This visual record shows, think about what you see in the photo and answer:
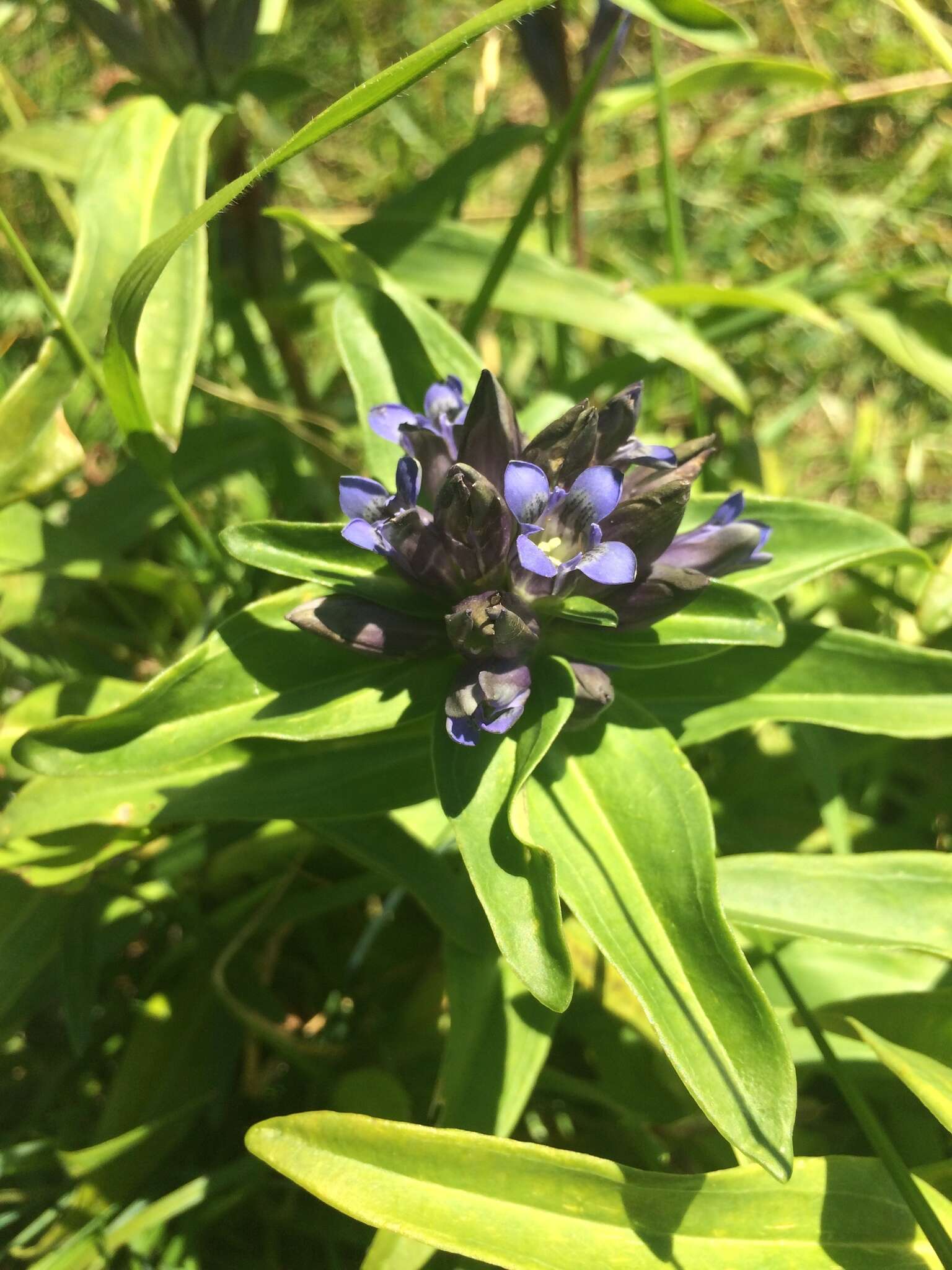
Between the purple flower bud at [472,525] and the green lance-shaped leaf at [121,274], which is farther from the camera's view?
the green lance-shaped leaf at [121,274]

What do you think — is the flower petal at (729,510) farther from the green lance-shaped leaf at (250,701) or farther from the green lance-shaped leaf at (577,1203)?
the green lance-shaped leaf at (577,1203)

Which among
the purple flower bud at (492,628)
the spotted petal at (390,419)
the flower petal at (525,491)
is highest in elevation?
the spotted petal at (390,419)

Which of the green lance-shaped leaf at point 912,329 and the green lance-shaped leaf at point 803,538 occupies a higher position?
the green lance-shaped leaf at point 803,538

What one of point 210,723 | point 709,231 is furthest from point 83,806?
point 709,231

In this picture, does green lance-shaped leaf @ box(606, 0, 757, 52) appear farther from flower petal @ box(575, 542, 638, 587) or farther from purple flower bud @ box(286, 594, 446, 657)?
purple flower bud @ box(286, 594, 446, 657)

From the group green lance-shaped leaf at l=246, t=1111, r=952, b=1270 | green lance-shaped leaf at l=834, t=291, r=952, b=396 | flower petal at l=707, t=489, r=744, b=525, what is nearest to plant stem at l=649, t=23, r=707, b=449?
green lance-shaped leaf at l=834, t=291, r=952, b=396

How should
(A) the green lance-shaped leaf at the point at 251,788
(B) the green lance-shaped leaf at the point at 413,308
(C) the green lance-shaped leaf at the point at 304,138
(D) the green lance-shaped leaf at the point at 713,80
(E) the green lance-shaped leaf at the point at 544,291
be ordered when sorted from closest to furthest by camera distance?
1. (C) the green lance-shaped leaf at the point at 304,138
2. (A) the green lance-shaped leaf at the point at 251,788
3. (B) the green lance-shaped leaf at the point at 413,308
4. (E) the green lance-shaped leaf at the point at 544,291
5. (D) the green lance-shaped leaf at the point at 713,80

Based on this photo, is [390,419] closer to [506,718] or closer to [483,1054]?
[506,718]

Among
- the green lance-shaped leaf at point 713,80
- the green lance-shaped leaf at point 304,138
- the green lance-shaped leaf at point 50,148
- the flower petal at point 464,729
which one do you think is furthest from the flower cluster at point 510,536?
the green lance-shaped leaf at point 713,80
